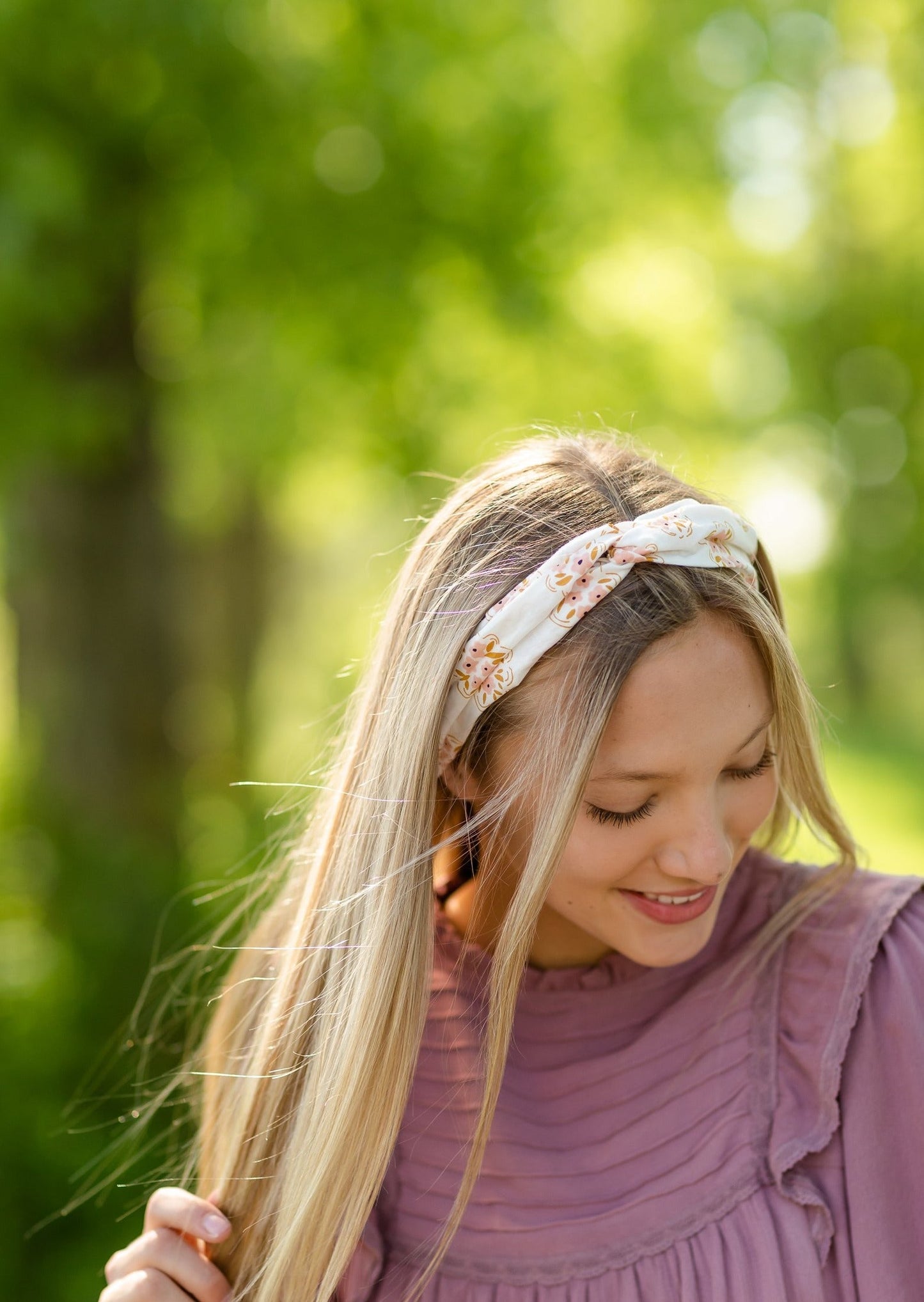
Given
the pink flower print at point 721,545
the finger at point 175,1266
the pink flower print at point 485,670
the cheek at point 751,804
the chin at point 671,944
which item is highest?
the pink flower print at point 721,545

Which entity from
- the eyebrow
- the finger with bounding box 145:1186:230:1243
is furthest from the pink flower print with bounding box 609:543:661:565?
the finger with bounding box 145:1186:230:1243

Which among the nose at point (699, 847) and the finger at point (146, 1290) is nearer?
the nose at point (699, 847)

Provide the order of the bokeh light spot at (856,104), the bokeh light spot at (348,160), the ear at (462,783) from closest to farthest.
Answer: the ear at (462,783) < the bokeh light spot at (348,160) < the bokeh light spot at (856,104)

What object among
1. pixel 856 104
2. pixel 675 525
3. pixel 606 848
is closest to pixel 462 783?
pixel 606 848

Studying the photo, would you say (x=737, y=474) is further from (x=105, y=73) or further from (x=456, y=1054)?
(x=456, y=1054)

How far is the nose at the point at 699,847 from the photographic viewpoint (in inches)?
61.9

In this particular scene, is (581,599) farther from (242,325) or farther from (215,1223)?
(242,325)

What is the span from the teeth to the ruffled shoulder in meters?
0.20

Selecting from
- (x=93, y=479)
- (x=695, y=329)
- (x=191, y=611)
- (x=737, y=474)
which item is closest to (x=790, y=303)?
(x=737, y=474)

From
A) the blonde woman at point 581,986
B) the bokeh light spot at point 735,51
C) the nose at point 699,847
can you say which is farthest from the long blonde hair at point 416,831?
the bokeh light spot at point 735,51

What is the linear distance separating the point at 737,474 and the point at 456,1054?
8.88 meters

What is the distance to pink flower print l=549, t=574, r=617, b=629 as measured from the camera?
161cm

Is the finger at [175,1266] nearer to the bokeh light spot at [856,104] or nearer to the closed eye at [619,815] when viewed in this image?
the closed eye at [619,815]

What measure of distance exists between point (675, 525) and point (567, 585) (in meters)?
0.17
